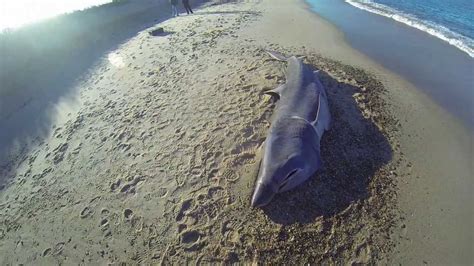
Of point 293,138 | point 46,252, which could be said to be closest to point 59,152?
point 46,252

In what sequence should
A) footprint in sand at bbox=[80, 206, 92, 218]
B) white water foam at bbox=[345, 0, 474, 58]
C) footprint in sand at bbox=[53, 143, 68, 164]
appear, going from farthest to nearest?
white water foam at bbox=[345, 0, 474, 58]
footprint in sand at bbox=[53, 143, 68, 164]
footprint in sand at bbox=[80, 206, 92, 218]

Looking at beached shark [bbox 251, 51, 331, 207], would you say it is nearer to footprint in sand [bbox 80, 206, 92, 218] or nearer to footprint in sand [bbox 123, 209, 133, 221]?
footprint in sand [bbox 123, 209, 133, 221]

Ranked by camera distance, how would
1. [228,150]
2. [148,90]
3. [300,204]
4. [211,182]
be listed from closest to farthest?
[300,204] → [211,182] → [228,150] → [148,90]

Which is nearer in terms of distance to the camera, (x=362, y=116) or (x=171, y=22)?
(x=362, y=116)

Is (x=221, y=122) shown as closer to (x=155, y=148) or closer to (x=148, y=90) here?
(x=155, y=148)

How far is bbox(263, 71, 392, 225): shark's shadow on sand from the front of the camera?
22.3 feet

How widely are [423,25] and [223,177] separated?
47.2ft

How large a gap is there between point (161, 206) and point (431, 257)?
5174 millimetres

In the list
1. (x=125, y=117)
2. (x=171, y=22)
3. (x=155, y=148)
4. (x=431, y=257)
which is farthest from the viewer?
(x=171, y=22)

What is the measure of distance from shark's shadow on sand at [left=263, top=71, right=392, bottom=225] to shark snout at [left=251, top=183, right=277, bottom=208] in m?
0.16

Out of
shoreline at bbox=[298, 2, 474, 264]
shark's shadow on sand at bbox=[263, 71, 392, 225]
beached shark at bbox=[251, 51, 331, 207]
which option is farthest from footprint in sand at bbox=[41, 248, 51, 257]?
shoreline at bbox=[298, 2, 474, 264]

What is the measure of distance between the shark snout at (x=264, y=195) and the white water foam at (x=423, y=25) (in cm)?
1145

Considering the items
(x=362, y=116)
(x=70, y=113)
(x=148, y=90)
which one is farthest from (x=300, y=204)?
(x=70, y=113)

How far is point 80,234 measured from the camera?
7180mm
